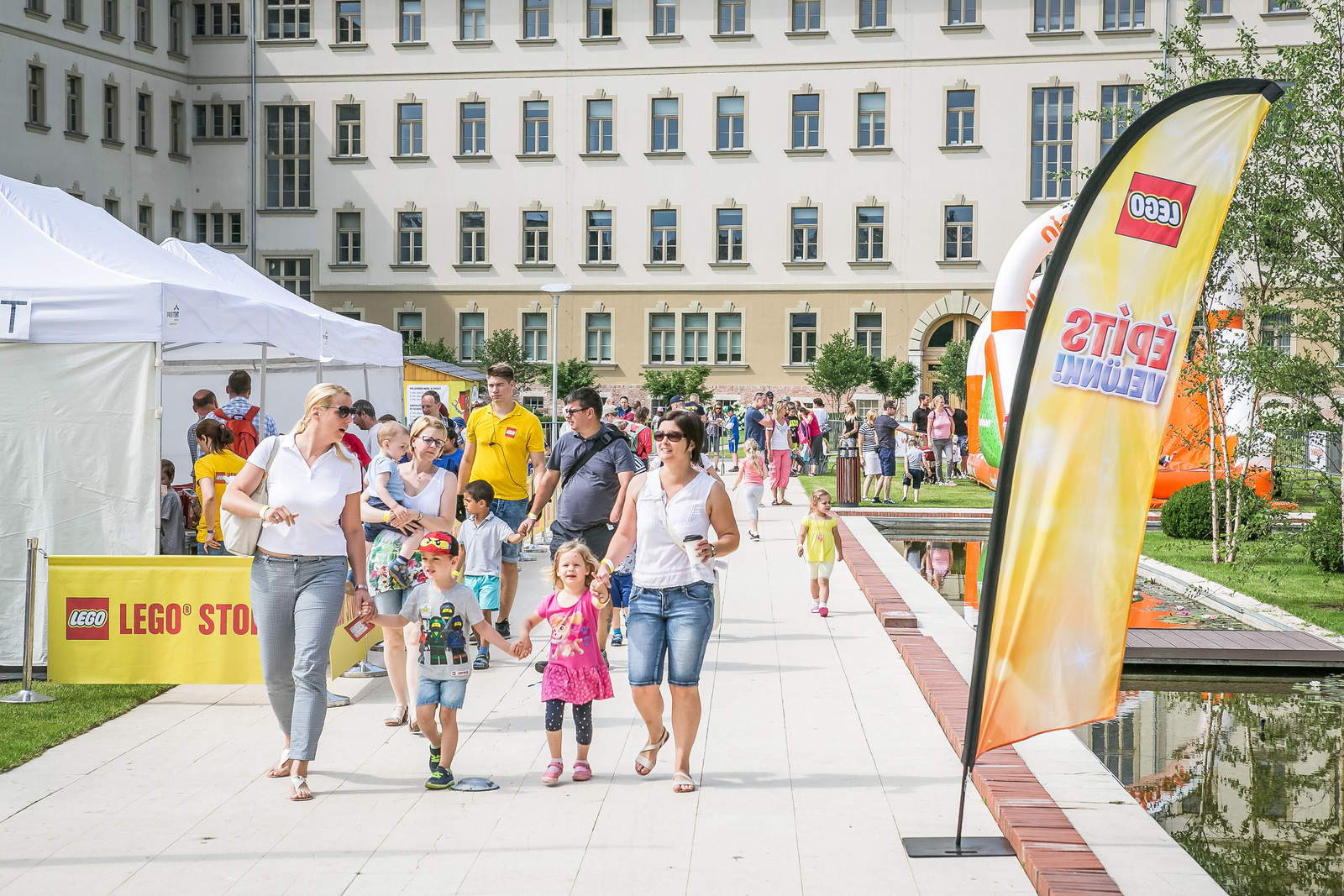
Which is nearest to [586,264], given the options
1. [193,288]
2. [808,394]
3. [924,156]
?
[808,394]

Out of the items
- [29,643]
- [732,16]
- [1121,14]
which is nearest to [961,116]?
[1121,14]

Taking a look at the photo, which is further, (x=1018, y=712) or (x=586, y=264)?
(x=586, y=264)

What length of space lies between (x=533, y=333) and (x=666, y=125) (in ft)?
29.5

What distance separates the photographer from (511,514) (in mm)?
9688

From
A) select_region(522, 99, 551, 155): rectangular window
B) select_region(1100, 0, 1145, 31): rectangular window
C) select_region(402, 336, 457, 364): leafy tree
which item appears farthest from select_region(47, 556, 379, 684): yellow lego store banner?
select_region(1100, 0, 1145, 31): rectangular window

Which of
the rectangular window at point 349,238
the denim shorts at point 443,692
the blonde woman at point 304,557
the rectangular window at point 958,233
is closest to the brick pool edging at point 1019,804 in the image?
the denim shorts at point 443,692

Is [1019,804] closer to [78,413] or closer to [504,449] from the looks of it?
[504,449]

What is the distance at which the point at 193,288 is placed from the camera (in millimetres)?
9484

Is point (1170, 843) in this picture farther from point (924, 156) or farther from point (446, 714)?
point (924, 156)

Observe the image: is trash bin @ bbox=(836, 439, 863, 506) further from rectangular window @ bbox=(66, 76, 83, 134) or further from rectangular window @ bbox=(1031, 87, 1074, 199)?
rectangular window @ bbox=(66, 76, 83, 134)

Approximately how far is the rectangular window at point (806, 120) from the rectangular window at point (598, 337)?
9313 mm

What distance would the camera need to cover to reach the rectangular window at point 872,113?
153 ft

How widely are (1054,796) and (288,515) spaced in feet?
12.0

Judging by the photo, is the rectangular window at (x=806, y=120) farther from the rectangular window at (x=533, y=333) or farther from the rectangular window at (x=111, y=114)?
the rectangular window at (x=111, y=114)
